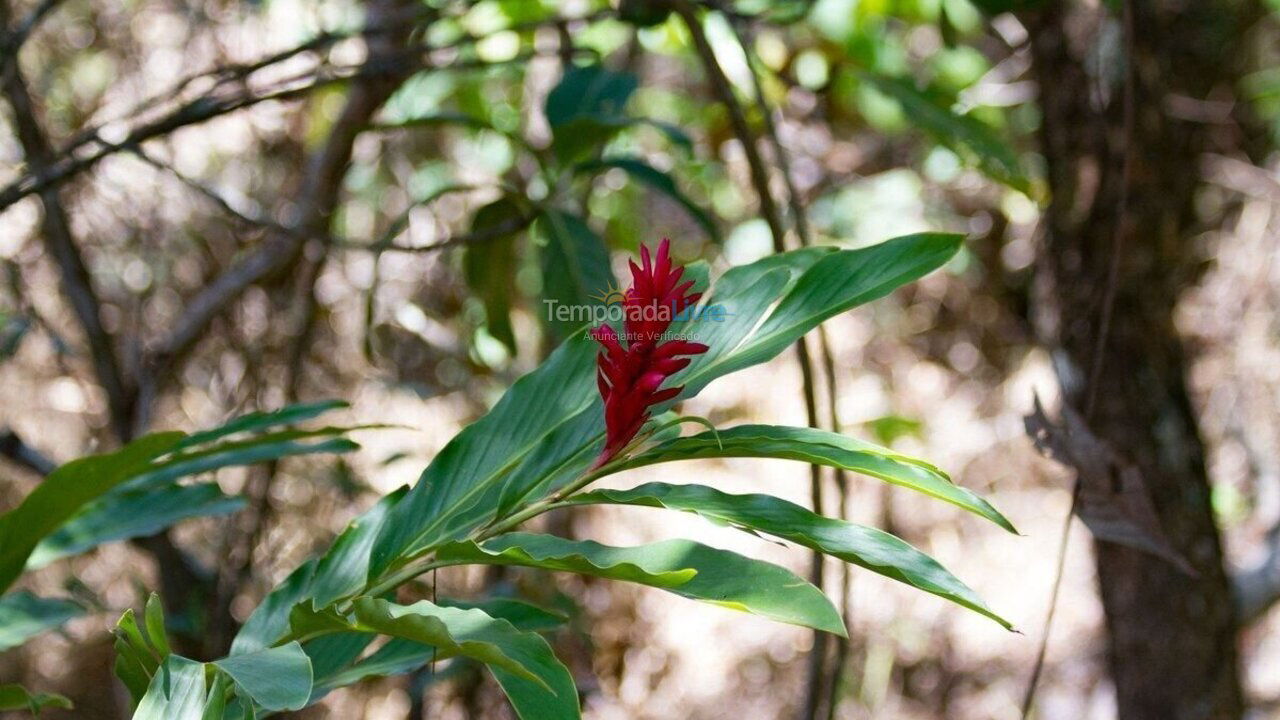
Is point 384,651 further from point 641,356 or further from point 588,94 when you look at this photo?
point 588,94

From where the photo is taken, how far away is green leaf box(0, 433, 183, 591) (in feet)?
2.37

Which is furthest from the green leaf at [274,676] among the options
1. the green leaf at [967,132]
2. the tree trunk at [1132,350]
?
the tree trunk at [1132,350]

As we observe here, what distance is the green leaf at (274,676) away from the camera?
Result: 1.57ft

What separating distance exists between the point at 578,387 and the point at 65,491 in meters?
0.37

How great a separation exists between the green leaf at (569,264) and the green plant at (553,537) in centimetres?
43

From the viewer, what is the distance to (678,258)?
2.96 meters

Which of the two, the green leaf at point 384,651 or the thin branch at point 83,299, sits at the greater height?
the thin branch at point 83,299

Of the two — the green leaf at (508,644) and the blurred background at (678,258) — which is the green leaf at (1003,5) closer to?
the blurred background at (678,258)

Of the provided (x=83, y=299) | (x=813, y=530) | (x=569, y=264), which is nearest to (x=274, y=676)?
(x=813, y=530)

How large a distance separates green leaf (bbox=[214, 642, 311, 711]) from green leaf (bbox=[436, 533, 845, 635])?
0.09 metres

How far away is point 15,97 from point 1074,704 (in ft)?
7.88

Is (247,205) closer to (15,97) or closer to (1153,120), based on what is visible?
(15,97)

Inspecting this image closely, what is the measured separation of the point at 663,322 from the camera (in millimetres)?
613

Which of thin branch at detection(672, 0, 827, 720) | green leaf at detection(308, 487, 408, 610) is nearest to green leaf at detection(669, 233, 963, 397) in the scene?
green leaf at detection(308, 487, 408, 610)
